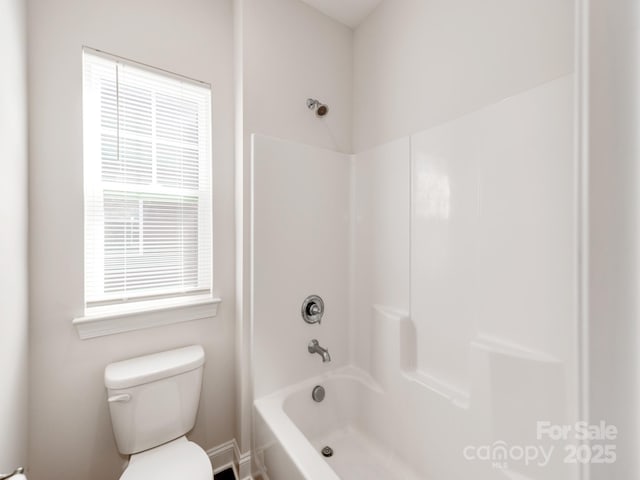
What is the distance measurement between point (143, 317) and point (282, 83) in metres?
1.56

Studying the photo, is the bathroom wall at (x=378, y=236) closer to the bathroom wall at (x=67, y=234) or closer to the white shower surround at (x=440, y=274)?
the white shower surround at (x=440, y=274)

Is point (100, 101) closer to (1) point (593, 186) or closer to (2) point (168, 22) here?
(2) point (168, 22)

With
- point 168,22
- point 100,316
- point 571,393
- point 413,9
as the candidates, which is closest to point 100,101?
point 168,22

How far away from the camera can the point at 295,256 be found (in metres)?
1.63

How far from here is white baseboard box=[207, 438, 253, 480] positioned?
1501 mm

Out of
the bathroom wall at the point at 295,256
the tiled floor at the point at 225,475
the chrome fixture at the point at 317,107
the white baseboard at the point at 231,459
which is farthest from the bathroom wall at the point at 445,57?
the tiled floor at the point at 225,475

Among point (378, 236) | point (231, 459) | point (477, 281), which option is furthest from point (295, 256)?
point (231, 459)

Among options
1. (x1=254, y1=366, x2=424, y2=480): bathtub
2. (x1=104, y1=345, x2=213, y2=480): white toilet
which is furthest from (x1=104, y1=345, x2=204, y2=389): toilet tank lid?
(x1=254, y1=366, x2=424, y2=480): bathtub

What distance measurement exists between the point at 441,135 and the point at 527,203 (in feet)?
1.70

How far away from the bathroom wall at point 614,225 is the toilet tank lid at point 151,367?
149 centimetres

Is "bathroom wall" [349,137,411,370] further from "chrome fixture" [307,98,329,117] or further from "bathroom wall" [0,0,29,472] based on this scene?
"bathroom wall" [0,0,29,472]

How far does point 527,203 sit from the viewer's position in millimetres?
1037

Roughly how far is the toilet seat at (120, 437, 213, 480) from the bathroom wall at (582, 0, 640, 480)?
1.31 m

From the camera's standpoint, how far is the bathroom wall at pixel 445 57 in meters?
1.02
